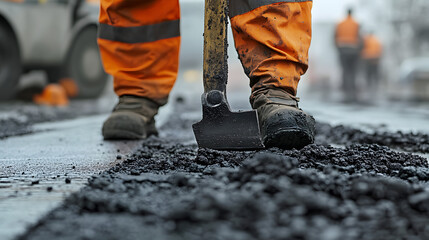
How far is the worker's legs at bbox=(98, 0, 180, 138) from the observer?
104 inches

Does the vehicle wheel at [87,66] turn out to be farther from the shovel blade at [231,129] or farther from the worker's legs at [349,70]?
the shovel blade at [231,129]

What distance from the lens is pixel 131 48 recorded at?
2664mm

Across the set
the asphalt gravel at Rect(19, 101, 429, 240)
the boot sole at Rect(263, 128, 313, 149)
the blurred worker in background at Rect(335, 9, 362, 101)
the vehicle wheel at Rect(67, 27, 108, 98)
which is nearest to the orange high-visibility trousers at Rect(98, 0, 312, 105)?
the boot sole at Rect(263, 128, 313, 149)

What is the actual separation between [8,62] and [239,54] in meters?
4.62

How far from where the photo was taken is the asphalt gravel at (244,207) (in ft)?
2.86

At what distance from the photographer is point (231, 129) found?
1.84 meters

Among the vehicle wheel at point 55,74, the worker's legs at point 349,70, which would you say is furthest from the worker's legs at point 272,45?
the worker's legs at point 349,70

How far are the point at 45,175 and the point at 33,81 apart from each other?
678cm

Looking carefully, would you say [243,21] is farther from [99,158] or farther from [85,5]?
A: [85,5]

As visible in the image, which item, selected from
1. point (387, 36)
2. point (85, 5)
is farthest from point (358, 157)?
point (387, 36)

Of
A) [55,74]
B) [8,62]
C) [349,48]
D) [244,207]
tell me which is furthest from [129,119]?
[349,48]

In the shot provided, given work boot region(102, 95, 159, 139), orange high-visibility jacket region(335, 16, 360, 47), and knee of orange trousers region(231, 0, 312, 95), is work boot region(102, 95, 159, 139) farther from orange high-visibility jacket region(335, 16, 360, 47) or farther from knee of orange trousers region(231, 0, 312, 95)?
orange high-visibility jacket region(335, 16, 360, 47)

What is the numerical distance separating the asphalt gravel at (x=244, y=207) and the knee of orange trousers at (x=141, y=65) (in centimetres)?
124

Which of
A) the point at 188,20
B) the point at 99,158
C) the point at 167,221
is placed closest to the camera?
the point at 167,221
